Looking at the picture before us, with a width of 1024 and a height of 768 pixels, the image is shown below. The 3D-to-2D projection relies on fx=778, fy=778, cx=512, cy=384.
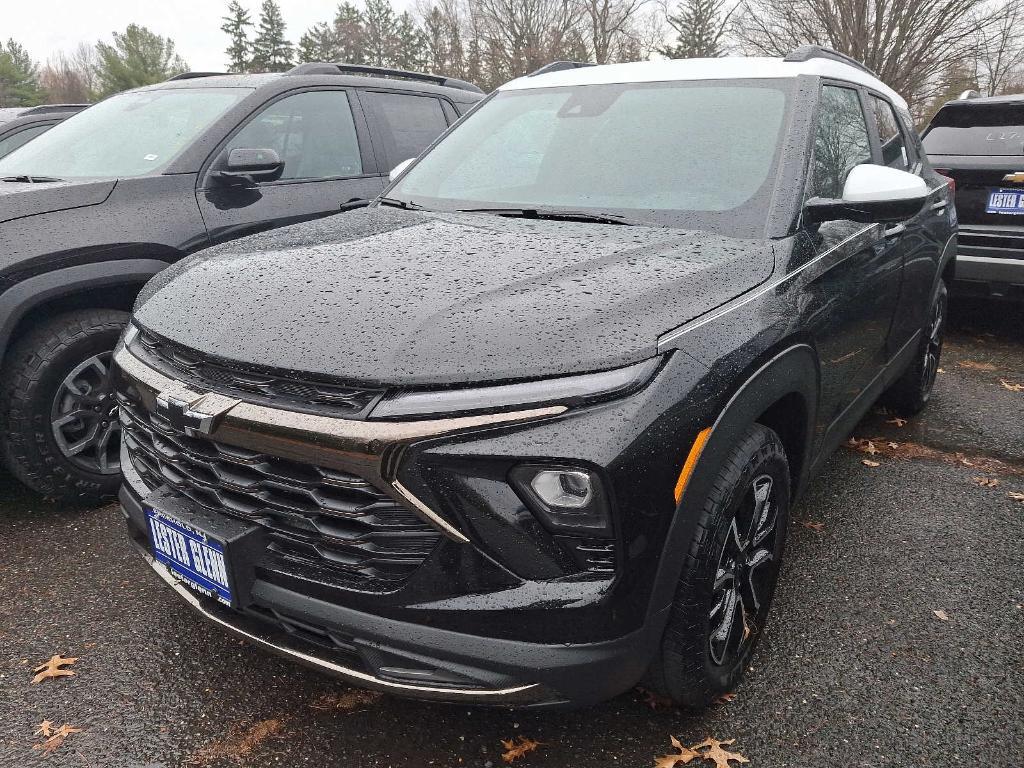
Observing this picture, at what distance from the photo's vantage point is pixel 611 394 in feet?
5.44

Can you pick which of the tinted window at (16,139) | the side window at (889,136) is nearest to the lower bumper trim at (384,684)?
the side window at (889,136)

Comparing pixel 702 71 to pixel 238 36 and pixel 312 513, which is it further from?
pixel 238 36

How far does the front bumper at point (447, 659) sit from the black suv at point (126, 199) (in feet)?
4.17

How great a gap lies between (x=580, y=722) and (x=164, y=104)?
12.5 feet

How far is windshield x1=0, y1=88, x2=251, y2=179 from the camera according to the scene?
375cm

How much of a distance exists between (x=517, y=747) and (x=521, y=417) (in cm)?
104

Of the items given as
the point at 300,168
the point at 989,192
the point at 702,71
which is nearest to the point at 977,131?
the point at 989,192

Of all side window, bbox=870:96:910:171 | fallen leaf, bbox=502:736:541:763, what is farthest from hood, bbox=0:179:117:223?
side window, bbox=870:96:910:171

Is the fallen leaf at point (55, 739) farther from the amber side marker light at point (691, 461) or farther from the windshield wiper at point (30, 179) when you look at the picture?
the windshield wiper at point (30, 179)

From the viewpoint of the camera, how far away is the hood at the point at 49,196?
306 cm

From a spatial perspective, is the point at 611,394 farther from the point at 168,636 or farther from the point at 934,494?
the point at 934,494

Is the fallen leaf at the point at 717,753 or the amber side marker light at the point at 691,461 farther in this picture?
the fallen leaf at the point at 717,753

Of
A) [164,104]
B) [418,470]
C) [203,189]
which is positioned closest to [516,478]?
[418,470]

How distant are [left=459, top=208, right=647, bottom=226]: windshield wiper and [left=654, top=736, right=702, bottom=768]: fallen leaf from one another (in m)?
1.54
